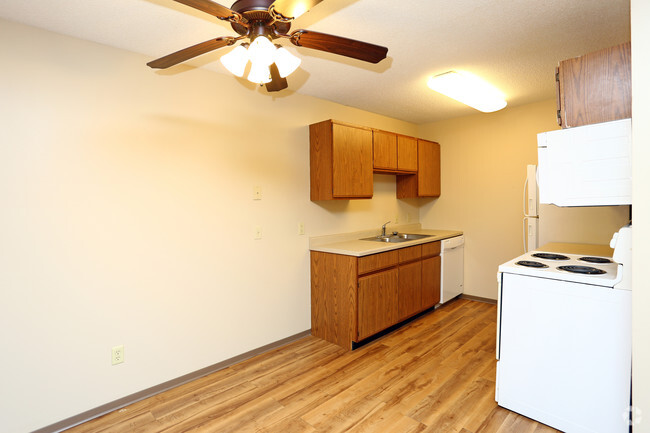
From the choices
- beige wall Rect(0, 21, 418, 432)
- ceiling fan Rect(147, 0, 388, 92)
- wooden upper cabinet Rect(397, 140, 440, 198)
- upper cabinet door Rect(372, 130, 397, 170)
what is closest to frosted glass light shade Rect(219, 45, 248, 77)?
ceiling fan Rect(147, 0, 388, 92)

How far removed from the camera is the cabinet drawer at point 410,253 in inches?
137

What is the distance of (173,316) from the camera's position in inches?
98.3

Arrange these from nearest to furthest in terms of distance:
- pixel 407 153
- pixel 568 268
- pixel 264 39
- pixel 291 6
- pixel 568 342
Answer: pixel 291 6 < pixel 264 39 < pixel 568 342 < pixel 568 268 < pixel 407 153

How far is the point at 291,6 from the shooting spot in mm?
1185

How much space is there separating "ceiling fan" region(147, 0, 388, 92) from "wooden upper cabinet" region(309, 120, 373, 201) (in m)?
1.56

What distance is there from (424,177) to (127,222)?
341 centimetres

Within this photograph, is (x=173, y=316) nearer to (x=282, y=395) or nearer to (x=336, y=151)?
(x=282, y=395)

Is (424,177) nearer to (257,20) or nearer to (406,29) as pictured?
(406,29)

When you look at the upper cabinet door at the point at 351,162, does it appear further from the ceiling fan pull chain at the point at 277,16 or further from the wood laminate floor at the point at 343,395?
the ceiling fan pull chain at the point at 277,16

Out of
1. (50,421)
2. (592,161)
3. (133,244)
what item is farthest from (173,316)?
(592,161)

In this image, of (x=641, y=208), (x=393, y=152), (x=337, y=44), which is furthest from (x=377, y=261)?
(x=337, y=44)

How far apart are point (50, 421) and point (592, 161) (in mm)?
3377

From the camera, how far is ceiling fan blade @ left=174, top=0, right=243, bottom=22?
3.90 feet

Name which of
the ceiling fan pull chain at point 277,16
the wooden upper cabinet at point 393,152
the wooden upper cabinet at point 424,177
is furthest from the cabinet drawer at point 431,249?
the ceiling fan pull chain at point 277,16
